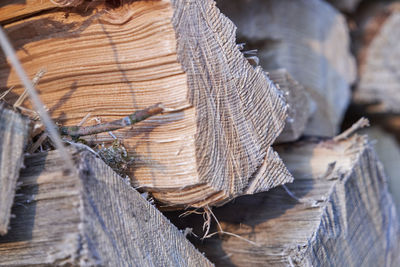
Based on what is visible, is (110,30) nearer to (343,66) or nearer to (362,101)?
(343,66)

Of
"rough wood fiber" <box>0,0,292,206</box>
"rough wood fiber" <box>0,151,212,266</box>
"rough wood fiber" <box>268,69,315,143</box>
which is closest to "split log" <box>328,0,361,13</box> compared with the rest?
"rough wood fiber" <box>268,69,315,143</box>

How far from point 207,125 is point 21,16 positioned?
1.89ft

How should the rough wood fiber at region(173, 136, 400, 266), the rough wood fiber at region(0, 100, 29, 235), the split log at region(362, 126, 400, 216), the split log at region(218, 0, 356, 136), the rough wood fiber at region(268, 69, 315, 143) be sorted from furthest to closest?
the split log at region(362, 126, 400, 216)
the split log at region(218, 0, 356, 136)
the rough wood fiber at region(268, 69, 315, 143)
the rough wood fiber at region(173, 136, 400, 266)
the rough wood fiber at region(0, 100, 29, 235)

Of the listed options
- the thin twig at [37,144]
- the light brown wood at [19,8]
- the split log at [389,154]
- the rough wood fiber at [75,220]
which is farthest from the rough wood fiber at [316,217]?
the split log at [389,154]

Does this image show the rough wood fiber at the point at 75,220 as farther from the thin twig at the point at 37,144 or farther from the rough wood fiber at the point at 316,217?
the rough wood fiber at the point at 316,217

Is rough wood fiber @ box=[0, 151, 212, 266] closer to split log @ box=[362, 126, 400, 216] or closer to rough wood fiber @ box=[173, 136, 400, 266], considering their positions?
rough wood fiber @ box=[173, 136, 400, 266]

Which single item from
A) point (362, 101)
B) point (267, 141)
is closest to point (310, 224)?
point (267, 141)

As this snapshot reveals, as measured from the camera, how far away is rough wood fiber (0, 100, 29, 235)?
826 mm

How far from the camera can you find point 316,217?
129 cm

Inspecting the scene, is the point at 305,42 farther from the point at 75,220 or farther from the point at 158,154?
the point at 75,220

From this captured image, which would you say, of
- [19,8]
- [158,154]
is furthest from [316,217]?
[19,8]

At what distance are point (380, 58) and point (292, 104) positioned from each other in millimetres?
1331

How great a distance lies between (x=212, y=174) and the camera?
1.02 m

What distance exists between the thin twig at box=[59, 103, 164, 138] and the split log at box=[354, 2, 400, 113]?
1971 mm
